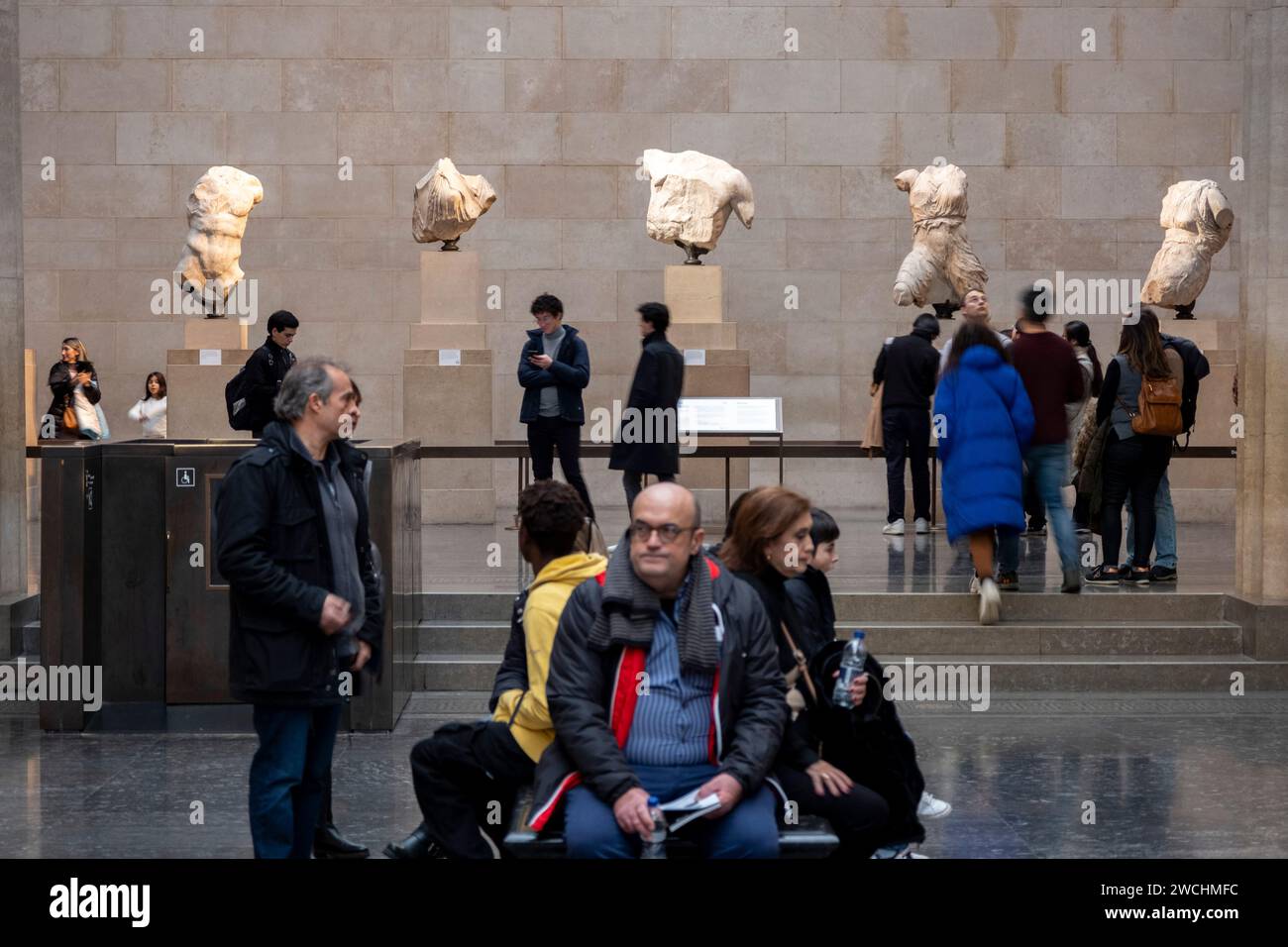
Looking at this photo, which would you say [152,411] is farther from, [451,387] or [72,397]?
[451,387]

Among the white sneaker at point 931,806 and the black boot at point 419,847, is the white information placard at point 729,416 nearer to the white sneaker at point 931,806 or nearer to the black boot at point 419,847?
the white sneaker at point 931,806

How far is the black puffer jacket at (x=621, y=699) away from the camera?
498 cm

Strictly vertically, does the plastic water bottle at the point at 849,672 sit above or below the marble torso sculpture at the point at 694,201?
below

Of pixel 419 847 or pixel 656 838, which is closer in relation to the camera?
pixel 656 838

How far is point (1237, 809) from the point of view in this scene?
294 inches

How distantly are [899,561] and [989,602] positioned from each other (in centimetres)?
250

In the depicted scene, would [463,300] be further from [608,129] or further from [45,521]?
[45,521]

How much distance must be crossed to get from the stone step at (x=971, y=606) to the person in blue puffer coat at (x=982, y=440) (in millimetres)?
348

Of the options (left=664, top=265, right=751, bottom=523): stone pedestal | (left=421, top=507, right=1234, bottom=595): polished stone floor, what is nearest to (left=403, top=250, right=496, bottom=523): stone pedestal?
(left=421, top=507, right=1234, bottom=595): polished stone floor

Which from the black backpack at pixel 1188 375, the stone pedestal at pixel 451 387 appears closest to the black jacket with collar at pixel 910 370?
the black backpack at pixel 1188 375

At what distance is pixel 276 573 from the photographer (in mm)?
5570

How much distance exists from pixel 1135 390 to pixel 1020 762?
153 inches

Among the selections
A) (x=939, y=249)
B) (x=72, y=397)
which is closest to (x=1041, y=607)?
(x=939, y=249)
